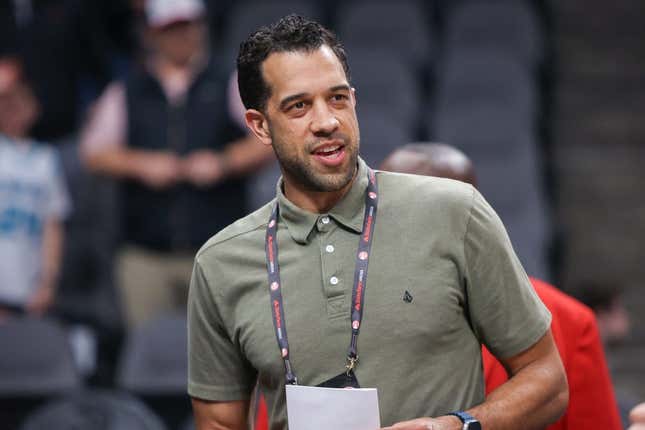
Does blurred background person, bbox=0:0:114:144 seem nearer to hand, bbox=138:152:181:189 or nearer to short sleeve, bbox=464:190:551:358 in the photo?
hand, bbox=138:152:181:189

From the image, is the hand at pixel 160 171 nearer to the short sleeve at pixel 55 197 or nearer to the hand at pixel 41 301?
the short sleeve at pixel 55 197

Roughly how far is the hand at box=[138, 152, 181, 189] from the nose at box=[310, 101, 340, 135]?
3016mm

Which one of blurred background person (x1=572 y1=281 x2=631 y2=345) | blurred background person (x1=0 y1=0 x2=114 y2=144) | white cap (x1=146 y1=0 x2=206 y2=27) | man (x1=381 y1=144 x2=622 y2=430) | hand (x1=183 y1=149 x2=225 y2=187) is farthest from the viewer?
blurred background person (x1=0 y1=0 x2=114 y2=144)

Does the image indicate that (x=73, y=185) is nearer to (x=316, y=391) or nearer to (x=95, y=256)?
(x=95, y=256)

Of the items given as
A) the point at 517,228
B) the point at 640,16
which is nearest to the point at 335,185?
the point at 517,228

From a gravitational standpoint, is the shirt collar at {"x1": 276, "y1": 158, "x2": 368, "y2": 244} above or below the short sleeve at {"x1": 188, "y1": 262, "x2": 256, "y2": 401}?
above

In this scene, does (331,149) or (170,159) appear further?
(170,159)

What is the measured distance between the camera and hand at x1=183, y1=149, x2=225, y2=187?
17.3 ft

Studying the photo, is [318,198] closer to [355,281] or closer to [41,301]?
[355,281]

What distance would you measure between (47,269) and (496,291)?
3690 millimetres

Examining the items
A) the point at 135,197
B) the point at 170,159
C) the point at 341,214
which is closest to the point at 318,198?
the point at 341,214

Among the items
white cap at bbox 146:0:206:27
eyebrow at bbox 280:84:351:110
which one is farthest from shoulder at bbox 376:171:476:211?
white cap at bbox 146:0:206:27

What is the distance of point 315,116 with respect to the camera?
2.37 meters

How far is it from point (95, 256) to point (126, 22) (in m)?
1.60
